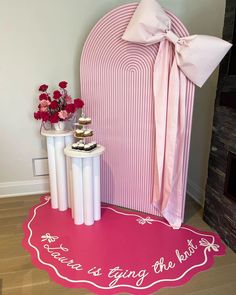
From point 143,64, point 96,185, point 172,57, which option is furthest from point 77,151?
point 172,57

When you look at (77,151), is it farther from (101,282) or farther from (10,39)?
(10,39)

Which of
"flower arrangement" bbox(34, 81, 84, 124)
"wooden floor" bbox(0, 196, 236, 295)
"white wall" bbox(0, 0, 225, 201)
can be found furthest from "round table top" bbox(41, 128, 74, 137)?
"wooden floor" bbox(0, 196, 236, 295)

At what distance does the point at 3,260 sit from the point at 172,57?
1994 mm

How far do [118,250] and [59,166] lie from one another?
92cm

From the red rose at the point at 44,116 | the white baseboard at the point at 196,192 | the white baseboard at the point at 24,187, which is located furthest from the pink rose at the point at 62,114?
the white baseboard at the point at 196,192

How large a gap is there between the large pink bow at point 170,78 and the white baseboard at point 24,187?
1.26 metres

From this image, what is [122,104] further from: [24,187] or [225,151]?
[24,187]

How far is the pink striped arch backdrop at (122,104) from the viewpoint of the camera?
7.47 feet

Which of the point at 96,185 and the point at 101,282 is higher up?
the point at 96,185

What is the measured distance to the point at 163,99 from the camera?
221 cm

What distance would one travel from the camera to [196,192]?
2.91m

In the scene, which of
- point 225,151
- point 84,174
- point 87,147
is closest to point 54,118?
point 87,147

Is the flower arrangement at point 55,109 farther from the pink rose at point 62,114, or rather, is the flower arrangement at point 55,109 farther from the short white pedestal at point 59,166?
the short white pedestal at point 59,166

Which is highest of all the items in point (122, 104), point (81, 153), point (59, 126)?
point (122, 104)
